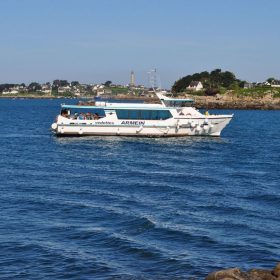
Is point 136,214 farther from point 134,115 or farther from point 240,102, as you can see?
point 240,102

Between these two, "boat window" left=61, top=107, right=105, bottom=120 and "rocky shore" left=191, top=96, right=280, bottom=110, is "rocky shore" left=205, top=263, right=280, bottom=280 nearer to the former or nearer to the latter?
"boat window" left=61, top=107, right=105, bottom=120

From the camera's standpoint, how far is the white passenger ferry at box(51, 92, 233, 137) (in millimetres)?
61125

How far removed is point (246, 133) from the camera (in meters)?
76.5

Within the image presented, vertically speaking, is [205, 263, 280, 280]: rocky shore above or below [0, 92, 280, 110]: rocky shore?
below

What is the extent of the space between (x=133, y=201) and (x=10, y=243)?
9.04 meters

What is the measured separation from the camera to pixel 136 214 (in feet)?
87.0

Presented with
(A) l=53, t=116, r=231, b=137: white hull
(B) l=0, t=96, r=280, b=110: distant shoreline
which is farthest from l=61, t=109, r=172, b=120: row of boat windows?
(B) l=0, t=96, r=280, b=110: distant shoreline

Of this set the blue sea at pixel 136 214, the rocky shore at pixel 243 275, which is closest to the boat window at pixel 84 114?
the blue sea at pixel 136 214

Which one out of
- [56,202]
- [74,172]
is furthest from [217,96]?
[56,202]

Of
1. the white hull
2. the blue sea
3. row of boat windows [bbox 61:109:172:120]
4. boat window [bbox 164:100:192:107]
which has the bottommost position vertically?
the blue sea

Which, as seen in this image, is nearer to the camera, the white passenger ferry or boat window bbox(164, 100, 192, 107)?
the white passenger ferry

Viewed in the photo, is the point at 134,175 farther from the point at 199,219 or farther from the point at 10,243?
the point at 10,243

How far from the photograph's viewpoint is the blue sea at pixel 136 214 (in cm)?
1970

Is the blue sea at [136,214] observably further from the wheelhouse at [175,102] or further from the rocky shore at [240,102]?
the rocky shore at [240,102]
